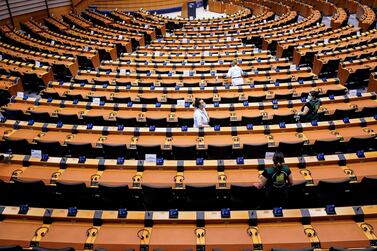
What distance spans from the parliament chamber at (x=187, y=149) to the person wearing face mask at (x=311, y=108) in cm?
12

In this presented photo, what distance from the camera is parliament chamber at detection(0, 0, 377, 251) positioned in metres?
4.92

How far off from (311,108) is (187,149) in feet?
10.2

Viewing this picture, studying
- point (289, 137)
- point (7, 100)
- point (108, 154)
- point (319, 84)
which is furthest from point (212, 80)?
point (7, 100)

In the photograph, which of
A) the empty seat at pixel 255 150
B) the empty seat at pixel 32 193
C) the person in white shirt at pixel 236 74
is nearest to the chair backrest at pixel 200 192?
the empty seat at pixel 255 150

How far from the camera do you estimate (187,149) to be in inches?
270

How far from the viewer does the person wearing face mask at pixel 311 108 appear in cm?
759

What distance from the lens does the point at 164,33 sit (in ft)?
64.9

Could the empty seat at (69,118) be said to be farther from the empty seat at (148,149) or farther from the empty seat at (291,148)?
the empty seat at (291,148)

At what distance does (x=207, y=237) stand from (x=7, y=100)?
29.8 feet

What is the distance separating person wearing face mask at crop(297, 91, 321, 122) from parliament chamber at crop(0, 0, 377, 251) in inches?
4.8

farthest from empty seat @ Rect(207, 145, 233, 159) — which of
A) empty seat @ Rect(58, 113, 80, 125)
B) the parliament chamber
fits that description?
empty seat @ Rect(58, 113, 80, 125)

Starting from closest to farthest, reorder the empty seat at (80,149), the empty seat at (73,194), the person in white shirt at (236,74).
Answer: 1. the empty seat at (73,194)
2. the empty seat at (80,149)
3. the person in white shirt at (236,74)

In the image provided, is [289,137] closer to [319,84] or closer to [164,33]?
[319,84]

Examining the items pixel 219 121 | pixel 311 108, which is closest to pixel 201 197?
pixel 219 121
